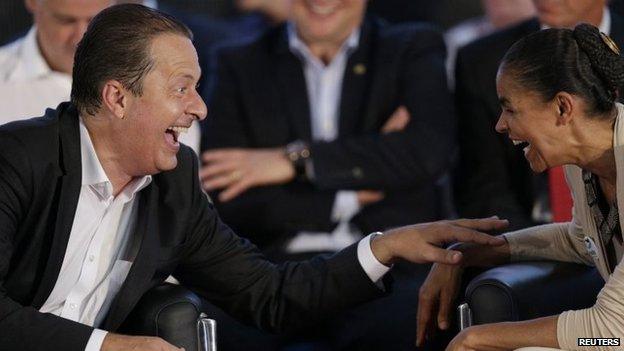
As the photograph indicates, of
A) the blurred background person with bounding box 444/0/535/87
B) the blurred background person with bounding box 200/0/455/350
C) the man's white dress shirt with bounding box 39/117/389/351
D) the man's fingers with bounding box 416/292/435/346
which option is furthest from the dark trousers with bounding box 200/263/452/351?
the blurred background person with bounding box 444/0/535/87

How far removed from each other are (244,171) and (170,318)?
Result: 1.36m

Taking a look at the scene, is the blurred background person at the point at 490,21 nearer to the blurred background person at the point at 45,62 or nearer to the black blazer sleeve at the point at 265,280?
the blurred background person at the point at 45,62

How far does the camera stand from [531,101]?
10.1 feet

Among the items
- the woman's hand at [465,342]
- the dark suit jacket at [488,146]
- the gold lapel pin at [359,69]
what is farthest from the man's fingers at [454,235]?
the gold lapel pin at [359,69]

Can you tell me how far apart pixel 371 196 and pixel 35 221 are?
1.65 metres

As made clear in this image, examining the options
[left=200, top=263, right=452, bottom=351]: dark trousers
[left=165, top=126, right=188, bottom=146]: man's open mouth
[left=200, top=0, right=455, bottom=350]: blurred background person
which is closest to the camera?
[left=165, top=126, right=188, bottom=146]: man's open mouth

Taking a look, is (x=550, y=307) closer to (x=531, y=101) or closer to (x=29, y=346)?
(x=531, y=101)

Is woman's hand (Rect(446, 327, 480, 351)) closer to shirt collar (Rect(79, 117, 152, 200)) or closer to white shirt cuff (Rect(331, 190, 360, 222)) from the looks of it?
shirt collar (Rect(79, 117, 152, 200))

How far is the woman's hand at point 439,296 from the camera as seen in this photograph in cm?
336

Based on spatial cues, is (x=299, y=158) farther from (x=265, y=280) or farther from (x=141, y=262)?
(x=141, y=262)

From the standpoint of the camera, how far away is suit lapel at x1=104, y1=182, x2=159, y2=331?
126 inches

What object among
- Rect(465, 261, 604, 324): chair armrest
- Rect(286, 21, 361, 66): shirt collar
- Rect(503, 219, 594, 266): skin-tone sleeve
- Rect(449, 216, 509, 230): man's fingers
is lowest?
Rect(465, 261, 604, 324): chair armrest

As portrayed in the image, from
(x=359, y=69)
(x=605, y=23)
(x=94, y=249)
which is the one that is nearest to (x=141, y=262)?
(x=94, y=249)

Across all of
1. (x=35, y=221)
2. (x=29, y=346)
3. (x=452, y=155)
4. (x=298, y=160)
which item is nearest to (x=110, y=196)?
(x=35, y=221)
